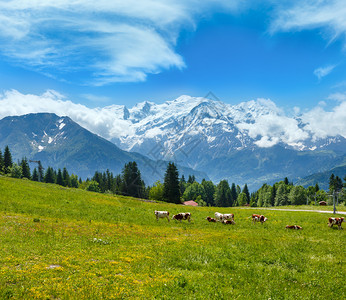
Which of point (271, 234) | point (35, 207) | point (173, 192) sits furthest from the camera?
point (173, 192)

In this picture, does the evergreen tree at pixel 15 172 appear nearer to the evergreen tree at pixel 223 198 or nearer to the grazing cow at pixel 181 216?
the grazing cow at pixel 181 216

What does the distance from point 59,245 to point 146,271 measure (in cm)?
743

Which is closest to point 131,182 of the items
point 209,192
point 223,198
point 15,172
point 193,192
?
point 15,172

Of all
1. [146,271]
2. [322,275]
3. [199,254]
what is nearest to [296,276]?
[322,275]

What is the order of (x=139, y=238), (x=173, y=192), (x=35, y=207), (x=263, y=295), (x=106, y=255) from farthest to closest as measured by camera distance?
(x=173, y=192) < (x=35, y=207) < (x=139, y=238) < (x=106, y=255) < (x=263, y=295)

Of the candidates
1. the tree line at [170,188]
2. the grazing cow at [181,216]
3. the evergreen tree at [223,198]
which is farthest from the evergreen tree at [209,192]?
the grazing cow at [181,216]

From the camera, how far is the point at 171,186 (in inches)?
3681

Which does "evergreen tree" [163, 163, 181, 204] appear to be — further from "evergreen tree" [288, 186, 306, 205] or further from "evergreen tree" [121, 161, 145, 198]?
"evergreen tree" [288, 186, 306, 205]

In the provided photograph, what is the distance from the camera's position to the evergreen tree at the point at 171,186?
9281 centimetres

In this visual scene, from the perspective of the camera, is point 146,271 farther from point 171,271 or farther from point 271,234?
point 271,234

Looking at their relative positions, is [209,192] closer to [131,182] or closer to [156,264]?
[131,182]

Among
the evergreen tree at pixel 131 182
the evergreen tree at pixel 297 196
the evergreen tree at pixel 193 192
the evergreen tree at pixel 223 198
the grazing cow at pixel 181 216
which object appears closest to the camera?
the grazing cow at pixel 181 216

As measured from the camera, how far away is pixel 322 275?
13.6 metres

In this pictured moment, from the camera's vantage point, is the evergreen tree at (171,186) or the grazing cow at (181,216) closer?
the grazing cow at (181,216)
